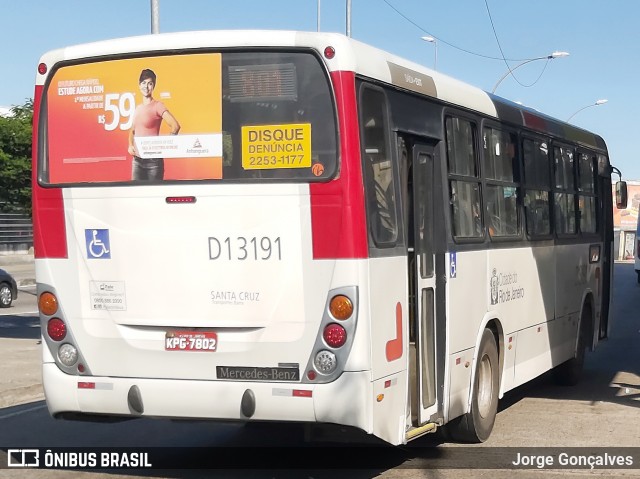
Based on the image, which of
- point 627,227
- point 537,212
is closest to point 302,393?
point 537,212

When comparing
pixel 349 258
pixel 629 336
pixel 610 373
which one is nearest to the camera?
pixel 349 258

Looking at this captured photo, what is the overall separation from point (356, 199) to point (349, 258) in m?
0.39

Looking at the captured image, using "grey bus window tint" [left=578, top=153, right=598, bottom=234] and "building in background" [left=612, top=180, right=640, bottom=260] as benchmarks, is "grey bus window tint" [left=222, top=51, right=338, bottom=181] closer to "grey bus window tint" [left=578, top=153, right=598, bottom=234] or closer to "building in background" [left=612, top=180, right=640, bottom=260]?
"grey bus window tint" [left=578, top=153, right=598, bottom=234]

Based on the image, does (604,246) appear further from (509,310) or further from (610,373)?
(509,310)

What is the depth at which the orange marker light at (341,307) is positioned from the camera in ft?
22.2

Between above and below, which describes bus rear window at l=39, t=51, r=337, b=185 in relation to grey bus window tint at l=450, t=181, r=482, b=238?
above

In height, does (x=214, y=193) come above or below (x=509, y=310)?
above

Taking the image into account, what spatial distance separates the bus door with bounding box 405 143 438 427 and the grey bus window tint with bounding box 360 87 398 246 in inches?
20.3

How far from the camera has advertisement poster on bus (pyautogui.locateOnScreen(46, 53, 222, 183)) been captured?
7.12m

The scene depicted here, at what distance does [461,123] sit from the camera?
9.09 m

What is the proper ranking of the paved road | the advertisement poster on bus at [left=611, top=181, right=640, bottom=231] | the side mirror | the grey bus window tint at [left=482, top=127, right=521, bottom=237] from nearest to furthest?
the paved road → the grey bus window tint at [left=482, top=127, right=521, bottom=237] → the side mirror → the advertisement poster on bus at [left=611, top=181, right=640, bottom=231]

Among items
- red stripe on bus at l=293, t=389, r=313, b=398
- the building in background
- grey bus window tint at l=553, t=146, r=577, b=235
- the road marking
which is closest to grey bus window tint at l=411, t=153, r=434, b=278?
red stripe on bus at l=293, t=389, r=313, b=398

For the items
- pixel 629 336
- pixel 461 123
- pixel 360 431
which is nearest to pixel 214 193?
pixel 360 431

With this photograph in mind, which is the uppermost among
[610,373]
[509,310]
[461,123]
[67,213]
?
[461,123]
